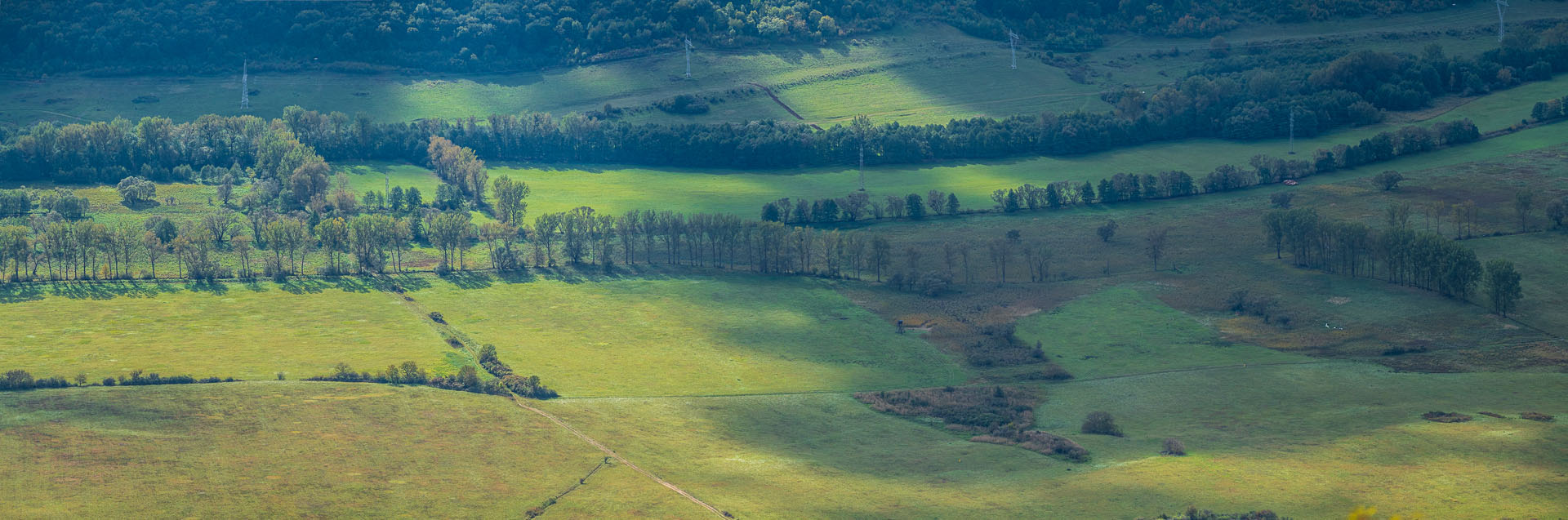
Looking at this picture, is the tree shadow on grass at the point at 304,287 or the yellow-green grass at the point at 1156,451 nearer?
the yellow-green grass at the point at 1156,451

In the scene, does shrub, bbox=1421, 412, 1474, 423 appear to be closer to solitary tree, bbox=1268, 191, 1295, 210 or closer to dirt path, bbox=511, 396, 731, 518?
dirt path, bbox=511, 396, 731, 518

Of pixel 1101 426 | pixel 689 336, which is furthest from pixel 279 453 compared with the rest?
pixel 1101 426

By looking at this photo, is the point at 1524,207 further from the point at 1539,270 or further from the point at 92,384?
the point at 92,384

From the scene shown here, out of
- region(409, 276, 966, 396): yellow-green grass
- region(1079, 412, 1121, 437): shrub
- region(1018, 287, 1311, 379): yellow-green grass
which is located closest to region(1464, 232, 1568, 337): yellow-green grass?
region(1018, 287, 1311, 379): yellow-green grass

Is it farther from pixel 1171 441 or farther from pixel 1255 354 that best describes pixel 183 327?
pixel 1255 354

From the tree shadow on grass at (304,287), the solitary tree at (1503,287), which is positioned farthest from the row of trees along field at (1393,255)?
the tree shadow on grass at (304,287)

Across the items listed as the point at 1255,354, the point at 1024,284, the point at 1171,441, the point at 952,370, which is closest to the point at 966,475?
the point at 1171,441

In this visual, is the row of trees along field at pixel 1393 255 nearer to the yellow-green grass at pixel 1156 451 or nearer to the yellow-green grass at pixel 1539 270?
the yellow-green grass at pixel 1539 270
